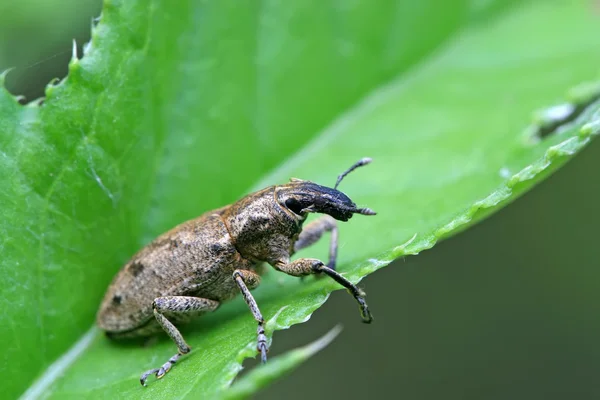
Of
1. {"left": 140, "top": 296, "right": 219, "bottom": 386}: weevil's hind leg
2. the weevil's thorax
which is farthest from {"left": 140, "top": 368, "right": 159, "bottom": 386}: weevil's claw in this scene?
the weevil's thorax

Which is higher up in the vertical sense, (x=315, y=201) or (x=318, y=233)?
(x=315, y=201)

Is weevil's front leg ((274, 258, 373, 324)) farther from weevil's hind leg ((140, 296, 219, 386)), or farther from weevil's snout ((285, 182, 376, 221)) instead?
weevil's hind leg ((140, 296, 219, 386))

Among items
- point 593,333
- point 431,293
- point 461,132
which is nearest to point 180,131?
point 461,132

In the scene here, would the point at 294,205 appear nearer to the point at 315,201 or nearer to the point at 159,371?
the point at 315,201

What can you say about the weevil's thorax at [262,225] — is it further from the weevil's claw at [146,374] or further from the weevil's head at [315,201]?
the weevil's claw at [146,374]

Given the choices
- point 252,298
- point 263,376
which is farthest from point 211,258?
point 263,376
